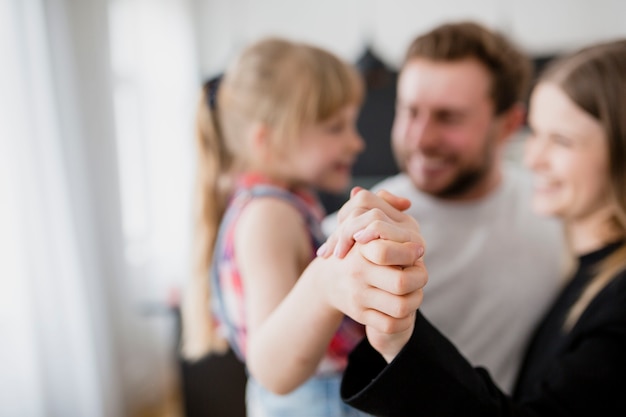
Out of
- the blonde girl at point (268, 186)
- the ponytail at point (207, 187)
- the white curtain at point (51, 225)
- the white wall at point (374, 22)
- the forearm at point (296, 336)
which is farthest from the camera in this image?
the white wall at point (374, 22)

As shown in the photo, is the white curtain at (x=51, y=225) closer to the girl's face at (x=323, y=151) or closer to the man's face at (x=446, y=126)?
the girl's face at (x=323, y=151)

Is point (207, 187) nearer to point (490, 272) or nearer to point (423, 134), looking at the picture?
point (423, 134)

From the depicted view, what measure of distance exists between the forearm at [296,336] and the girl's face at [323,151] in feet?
1.21

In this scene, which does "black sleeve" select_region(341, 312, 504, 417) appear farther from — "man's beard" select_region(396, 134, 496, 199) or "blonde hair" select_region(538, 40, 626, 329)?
"man's beard" select_region(396, 134, 496, 199)

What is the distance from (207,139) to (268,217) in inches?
13.3

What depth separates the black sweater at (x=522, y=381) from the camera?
1.72 feet

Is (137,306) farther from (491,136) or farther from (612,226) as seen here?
(612,226)

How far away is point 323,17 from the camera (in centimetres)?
409

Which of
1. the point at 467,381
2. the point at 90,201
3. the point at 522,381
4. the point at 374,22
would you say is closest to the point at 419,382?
the point at 467,381

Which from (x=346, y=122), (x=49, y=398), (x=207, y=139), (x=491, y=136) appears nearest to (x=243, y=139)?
(x=207, y=139)

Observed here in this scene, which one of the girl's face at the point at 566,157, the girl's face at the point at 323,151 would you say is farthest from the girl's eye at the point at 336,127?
the girl's face at the point at 566,157

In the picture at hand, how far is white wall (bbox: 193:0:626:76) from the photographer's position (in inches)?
148

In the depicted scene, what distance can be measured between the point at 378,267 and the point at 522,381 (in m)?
0.54

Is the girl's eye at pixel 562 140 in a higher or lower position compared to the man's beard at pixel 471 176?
higher
